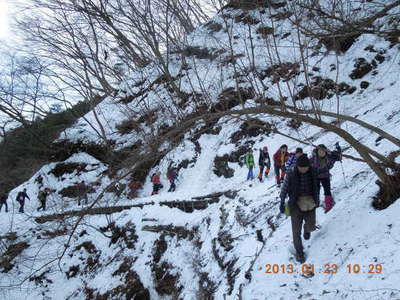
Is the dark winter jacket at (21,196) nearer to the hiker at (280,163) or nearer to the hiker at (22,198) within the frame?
the hiker at (22,198)

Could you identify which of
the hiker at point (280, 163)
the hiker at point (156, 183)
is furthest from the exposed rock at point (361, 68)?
the hiker at point (156, 183)

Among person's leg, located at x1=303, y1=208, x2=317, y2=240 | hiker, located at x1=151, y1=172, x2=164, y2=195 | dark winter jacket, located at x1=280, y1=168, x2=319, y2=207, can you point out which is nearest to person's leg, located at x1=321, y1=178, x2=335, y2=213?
person's leg, located at x1=303, y1=208, x2=317, y2=240

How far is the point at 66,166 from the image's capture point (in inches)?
723

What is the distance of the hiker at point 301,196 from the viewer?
13.0 feet

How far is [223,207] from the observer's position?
8578mm

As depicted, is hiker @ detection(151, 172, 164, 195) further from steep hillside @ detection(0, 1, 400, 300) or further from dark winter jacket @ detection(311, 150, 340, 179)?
dark winter jacket @ detection(311, 150, 340, 179)

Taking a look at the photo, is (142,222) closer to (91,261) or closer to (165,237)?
(165,237)

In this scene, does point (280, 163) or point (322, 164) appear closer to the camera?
point (322, 164)

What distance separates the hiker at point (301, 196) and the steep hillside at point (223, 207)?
41 centimetres

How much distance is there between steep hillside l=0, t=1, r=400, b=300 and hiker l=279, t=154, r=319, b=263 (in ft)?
1.35

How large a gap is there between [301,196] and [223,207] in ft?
15.8
